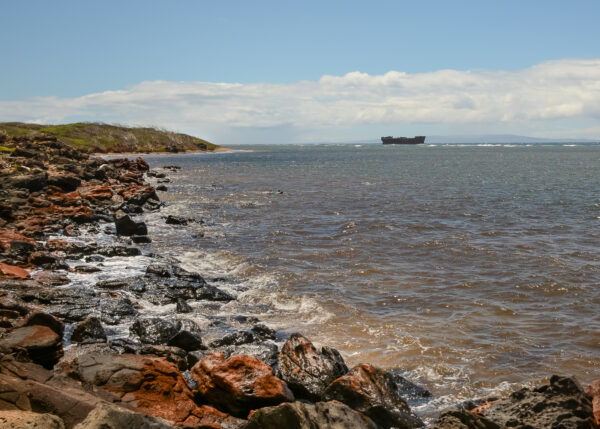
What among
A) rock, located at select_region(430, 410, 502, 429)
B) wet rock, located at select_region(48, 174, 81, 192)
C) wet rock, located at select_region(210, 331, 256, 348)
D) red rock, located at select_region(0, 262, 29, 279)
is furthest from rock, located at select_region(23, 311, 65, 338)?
wet rock, located at select_region(48, 174, 81, 192)

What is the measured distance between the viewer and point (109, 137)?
135 metres

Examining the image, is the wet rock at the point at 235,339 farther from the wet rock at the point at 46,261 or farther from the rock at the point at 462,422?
the wet rock at the point at 46,261

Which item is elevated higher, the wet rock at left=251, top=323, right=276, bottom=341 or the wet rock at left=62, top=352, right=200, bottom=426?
the wet rock at left=62, top=352, right=200, bottom=426

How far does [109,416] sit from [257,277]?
1348 cm

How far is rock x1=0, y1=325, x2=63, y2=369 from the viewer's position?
8.32m

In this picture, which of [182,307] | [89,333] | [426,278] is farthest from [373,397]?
[426,278]

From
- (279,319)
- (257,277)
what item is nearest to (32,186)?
(257,277)

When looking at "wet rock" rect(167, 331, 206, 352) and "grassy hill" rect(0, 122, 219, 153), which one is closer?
"wet rock" rect(167, 331, 206, 352)

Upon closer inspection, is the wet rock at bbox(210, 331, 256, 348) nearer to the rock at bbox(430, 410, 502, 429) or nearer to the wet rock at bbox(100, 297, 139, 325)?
the wet rock at bbox(100, 297, 139, 325)

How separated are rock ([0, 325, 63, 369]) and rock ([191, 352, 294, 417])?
8.77 ft

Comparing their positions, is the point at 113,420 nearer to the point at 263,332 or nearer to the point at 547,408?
the point at 547,408

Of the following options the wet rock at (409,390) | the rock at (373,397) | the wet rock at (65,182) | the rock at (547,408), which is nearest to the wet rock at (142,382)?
the rock at (373,397)

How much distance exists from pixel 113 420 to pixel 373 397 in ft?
15.0

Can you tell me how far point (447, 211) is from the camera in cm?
3469
